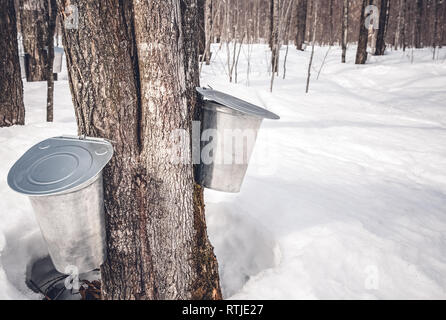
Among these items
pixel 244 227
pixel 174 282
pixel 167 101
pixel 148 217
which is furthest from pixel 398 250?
pixel 167 101

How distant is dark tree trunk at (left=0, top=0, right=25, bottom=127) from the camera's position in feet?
10.0

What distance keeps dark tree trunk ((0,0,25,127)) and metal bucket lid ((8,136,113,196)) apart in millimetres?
2604

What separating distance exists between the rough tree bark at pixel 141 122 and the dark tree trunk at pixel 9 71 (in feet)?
8.44

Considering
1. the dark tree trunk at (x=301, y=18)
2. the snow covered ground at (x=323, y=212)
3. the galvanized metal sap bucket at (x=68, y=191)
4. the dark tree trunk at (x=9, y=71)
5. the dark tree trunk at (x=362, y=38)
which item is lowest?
the snow covered ground at (x=323, y=212)

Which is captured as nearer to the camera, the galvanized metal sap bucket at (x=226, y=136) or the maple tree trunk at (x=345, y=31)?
the galvanized metal sap bucket at (x=226, y=136)

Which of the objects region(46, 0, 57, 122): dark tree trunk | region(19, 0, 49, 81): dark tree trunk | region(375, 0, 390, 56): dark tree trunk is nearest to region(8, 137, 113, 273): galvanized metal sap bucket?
region(46, 0, 57, 122): dark tree trunk

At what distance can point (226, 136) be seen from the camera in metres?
1.44

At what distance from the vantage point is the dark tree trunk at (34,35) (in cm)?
464

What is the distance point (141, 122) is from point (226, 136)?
42 cm

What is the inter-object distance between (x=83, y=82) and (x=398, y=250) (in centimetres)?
182

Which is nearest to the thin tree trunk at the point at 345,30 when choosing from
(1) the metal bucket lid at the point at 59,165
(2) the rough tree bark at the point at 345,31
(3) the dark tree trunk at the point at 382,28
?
(2) the rough tree bark at the point at 345,31

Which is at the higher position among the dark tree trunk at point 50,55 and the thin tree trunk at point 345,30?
the thin tree trunk at point 345,30

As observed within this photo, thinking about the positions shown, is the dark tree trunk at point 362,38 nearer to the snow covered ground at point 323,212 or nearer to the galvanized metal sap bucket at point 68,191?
the snow covered ground at point 323,212
